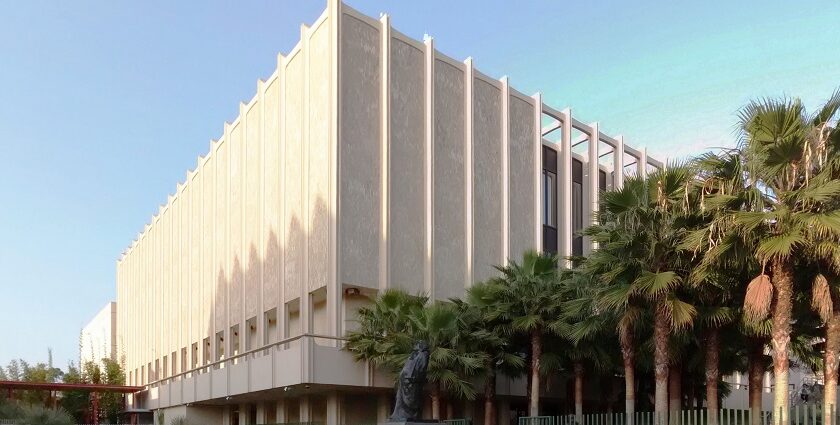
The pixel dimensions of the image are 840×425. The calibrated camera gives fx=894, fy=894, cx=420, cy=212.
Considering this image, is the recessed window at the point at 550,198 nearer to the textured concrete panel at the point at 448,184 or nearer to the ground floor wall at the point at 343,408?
the textured concrete panel at the point at 448,184

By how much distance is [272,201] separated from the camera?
3784 centimetres

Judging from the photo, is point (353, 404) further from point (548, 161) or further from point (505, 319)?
point (548, 161)

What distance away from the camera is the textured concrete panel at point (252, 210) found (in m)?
39.3

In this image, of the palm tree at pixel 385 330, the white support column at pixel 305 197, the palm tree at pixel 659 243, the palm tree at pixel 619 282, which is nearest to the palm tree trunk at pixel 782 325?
the palm tree at pixel 659 243

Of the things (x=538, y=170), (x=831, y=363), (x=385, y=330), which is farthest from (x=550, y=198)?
(x=831, y=363)

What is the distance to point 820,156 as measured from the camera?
17406 mm

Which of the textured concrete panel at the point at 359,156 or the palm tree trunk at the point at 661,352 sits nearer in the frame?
the palm tree trunk at the point at 661,352

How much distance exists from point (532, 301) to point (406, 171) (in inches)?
342

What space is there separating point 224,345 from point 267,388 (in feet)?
36.5

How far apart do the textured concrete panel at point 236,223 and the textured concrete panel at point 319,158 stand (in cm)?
924

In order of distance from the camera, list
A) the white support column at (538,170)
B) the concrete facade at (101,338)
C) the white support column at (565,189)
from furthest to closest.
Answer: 1. the concrete facade at (101,338)
2. the white support column at (565,189)
3. the white support column at (538,170)

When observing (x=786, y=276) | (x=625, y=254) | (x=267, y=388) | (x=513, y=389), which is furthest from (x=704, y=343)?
(x=267, y=388)

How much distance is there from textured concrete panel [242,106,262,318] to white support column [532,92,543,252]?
12.1 meters

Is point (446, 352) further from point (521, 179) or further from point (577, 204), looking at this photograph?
point (577, 204)
